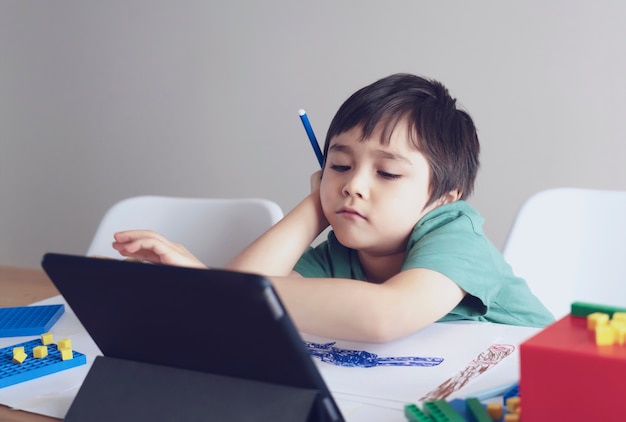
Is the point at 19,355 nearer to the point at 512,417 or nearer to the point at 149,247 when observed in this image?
the point at 149,247

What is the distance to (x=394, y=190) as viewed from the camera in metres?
1.08

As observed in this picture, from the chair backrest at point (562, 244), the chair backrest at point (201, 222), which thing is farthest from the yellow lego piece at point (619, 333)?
the chair backrest at point (201, 222)

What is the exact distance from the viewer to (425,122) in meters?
1.14

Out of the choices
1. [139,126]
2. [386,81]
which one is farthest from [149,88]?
[386,81]

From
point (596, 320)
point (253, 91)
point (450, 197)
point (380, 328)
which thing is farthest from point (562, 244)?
point (253, 91)

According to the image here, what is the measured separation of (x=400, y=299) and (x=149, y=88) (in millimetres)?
2414

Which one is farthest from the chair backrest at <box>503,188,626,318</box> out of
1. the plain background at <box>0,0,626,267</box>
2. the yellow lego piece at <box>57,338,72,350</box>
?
the plain background at <box>0,0,626,267</box>

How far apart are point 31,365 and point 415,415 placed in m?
0.43

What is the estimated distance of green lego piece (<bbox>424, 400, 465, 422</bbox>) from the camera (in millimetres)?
594

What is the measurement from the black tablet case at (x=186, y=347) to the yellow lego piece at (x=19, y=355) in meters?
0.23

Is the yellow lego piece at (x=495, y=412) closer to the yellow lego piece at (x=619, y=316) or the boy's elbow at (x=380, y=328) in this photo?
the yellow lego piece at (x=619, y=316)

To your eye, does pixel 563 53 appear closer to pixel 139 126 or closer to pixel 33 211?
pixel 139 126

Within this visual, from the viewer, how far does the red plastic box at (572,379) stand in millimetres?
522

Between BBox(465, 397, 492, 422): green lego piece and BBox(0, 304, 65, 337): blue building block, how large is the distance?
1.91 ft
